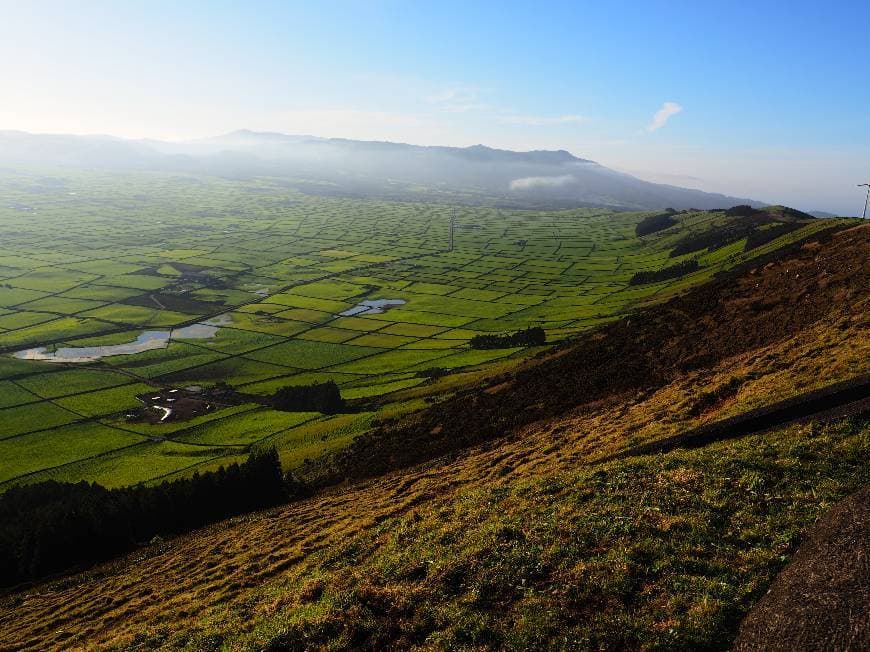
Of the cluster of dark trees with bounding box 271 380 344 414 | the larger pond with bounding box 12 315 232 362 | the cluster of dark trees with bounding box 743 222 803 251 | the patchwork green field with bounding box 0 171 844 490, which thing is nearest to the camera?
the patchwork green field with bounding box 0 171 844 490

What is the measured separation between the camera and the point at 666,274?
171750 mm

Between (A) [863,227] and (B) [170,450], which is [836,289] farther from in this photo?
(B) [170,450]

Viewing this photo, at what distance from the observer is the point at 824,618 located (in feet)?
47.4

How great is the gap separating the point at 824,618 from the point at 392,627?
1398 centimetres

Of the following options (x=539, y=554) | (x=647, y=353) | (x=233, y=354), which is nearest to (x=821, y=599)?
(x=539, y=554)

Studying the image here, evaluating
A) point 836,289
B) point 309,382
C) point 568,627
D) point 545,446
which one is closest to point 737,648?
point 568,627

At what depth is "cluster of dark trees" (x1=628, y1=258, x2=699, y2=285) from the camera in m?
165

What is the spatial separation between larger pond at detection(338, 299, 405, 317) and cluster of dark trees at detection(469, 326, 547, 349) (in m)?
53.5

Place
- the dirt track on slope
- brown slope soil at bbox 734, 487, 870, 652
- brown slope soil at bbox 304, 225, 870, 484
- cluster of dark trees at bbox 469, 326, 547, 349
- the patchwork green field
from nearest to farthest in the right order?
brown slope soil at bbox 734, 487, 870, 652, the dirt track on slope, brown slope soil at bbox 304, 225, 870, 484, the patchwork green field, cluster of dark trees at bbox 469, 326, 547, 349

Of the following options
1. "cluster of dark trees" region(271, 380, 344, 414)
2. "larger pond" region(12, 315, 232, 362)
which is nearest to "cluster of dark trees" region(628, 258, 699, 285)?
"cluster of dark trees" region(271, 380, 344, 414)

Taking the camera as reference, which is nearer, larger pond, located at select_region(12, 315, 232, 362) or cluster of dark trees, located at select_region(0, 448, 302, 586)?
cluster of dark trees, located at select_region(0, 448, 302, 586)

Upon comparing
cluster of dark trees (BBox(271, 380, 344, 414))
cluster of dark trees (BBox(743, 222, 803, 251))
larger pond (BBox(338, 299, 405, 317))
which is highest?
cluster of dark trees (BBox(743, 222, 803, 251))

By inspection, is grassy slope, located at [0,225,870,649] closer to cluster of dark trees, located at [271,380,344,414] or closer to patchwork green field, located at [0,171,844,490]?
patchwork green field, located at [0,171,844,490]

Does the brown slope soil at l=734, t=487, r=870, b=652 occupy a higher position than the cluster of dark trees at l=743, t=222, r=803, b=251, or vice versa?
the cluster of dark trees at l=743, t=222, r=803, b=251
